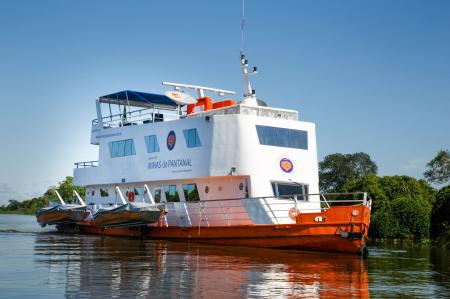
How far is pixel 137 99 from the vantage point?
103ft

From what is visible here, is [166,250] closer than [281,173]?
Yes

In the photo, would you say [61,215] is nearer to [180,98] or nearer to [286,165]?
[180,98]

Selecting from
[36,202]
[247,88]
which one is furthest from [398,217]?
[36,202]

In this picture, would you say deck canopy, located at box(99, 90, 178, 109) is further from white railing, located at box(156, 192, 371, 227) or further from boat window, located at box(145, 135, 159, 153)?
white railing, located at box(156, 192, 371, 227)

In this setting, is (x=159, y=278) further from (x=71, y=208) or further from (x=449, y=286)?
(x=71, y=208)

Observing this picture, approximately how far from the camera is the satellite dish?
2771cm

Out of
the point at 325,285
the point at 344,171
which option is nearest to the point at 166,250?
the point at 325,285

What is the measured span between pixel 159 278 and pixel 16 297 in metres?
3.42

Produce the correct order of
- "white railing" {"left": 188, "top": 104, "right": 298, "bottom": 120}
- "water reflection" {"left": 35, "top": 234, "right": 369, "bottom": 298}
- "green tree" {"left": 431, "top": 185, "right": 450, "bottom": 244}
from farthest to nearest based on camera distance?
"green tree" {"left": 431, "top": 185, "right": 450, "bottom": 244}
"white railing" {"left": 188, "top": 104, "right": 298, "bottom": 120}
"water reflection" {"left": 35, "top": 234, "right": 369, "bottom": 298}

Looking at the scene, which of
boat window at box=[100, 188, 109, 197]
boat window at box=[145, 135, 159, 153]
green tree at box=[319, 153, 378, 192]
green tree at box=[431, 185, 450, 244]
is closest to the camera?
boat window at box=[145, 135, 159, 153]

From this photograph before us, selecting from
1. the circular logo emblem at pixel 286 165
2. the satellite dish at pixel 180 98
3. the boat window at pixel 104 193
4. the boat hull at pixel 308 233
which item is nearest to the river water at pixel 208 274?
the boat hull at pixel 308 233

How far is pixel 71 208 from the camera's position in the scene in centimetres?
3109

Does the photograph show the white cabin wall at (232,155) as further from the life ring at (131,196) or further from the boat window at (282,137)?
the life ring at (131,196)

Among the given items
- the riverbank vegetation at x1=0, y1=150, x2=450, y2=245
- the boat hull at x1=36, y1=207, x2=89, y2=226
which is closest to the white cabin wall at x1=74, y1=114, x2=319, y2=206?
the boat hull at x1=36, y1=207, x2=89, y2=226
